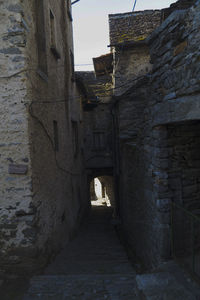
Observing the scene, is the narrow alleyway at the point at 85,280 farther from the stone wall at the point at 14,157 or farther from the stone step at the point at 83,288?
the stone wall at the point at 14,157

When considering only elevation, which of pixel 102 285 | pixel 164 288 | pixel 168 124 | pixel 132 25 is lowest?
pixel 102 285

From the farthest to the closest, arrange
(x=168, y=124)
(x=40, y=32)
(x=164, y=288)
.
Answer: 1. (x=40, y=32)
2. (x=168, y=124)
3. (x=164, y=288)

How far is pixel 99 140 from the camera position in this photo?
1404 centimetres

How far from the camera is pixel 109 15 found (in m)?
11.3

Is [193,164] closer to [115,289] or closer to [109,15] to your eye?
[115,289]

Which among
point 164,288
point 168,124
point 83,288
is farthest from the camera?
point 168,124

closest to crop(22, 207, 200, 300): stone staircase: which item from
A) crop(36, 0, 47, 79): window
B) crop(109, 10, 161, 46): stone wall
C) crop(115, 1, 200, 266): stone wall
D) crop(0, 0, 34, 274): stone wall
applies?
crop(115, 1, 200, 266): stone wall

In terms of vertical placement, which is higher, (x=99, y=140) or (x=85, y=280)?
(x=99, y=140)

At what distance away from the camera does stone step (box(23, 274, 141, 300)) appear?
10.5ft

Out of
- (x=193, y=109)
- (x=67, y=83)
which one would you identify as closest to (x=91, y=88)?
(x=67, y=83)

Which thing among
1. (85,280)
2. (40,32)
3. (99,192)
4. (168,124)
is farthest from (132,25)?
(99,192)

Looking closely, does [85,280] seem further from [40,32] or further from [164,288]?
[40,32]

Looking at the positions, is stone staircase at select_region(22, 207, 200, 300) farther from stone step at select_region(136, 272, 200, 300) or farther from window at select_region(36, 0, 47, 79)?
window at select_region(36, 0, 47, 79)

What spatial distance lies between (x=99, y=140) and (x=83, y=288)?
1095 centimetres
